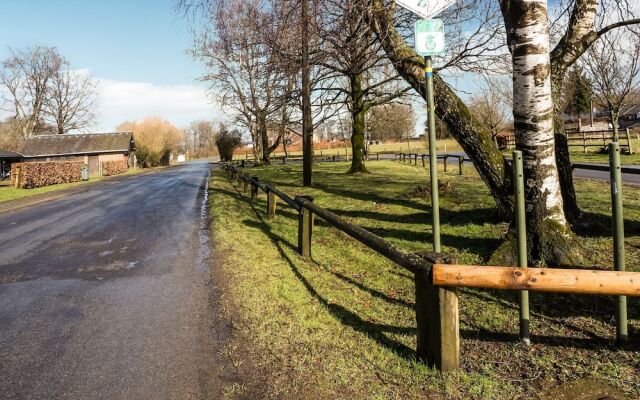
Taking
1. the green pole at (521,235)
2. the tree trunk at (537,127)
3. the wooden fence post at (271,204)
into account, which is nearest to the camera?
the green pole at (521,235)

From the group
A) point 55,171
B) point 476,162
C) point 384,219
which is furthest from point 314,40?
point 55,171

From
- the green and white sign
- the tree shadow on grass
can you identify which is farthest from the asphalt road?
the green and white sign

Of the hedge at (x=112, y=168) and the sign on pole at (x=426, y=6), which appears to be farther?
the hedge at (x=112, y=168)

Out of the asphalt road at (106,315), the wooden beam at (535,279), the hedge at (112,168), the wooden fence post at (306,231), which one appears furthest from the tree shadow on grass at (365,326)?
the hedge at (112,168)

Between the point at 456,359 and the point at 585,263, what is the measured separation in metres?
2.53

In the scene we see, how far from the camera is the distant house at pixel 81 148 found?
49.7m

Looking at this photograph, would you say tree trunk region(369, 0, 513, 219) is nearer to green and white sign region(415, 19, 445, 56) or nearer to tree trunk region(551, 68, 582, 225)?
tree trunk region(551, 68, 582, 225)

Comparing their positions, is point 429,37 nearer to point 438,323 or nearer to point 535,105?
point 535,105

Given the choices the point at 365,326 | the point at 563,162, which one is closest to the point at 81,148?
the point at 563,162

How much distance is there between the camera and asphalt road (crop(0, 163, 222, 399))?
3059mm

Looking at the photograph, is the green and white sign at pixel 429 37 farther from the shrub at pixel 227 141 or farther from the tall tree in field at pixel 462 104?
the shrub at pixel 227 141

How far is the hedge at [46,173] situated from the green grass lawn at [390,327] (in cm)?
2363

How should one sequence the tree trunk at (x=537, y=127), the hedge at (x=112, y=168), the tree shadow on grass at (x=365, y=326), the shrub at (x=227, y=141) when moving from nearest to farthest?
the tree shadow on grass at (x=365, y=326)
the tree trunk at (x=537, y=127)
the hedge at (x=112, y=168)
the shrub at (x=227, y=141)

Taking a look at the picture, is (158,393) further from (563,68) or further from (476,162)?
(563,68)
